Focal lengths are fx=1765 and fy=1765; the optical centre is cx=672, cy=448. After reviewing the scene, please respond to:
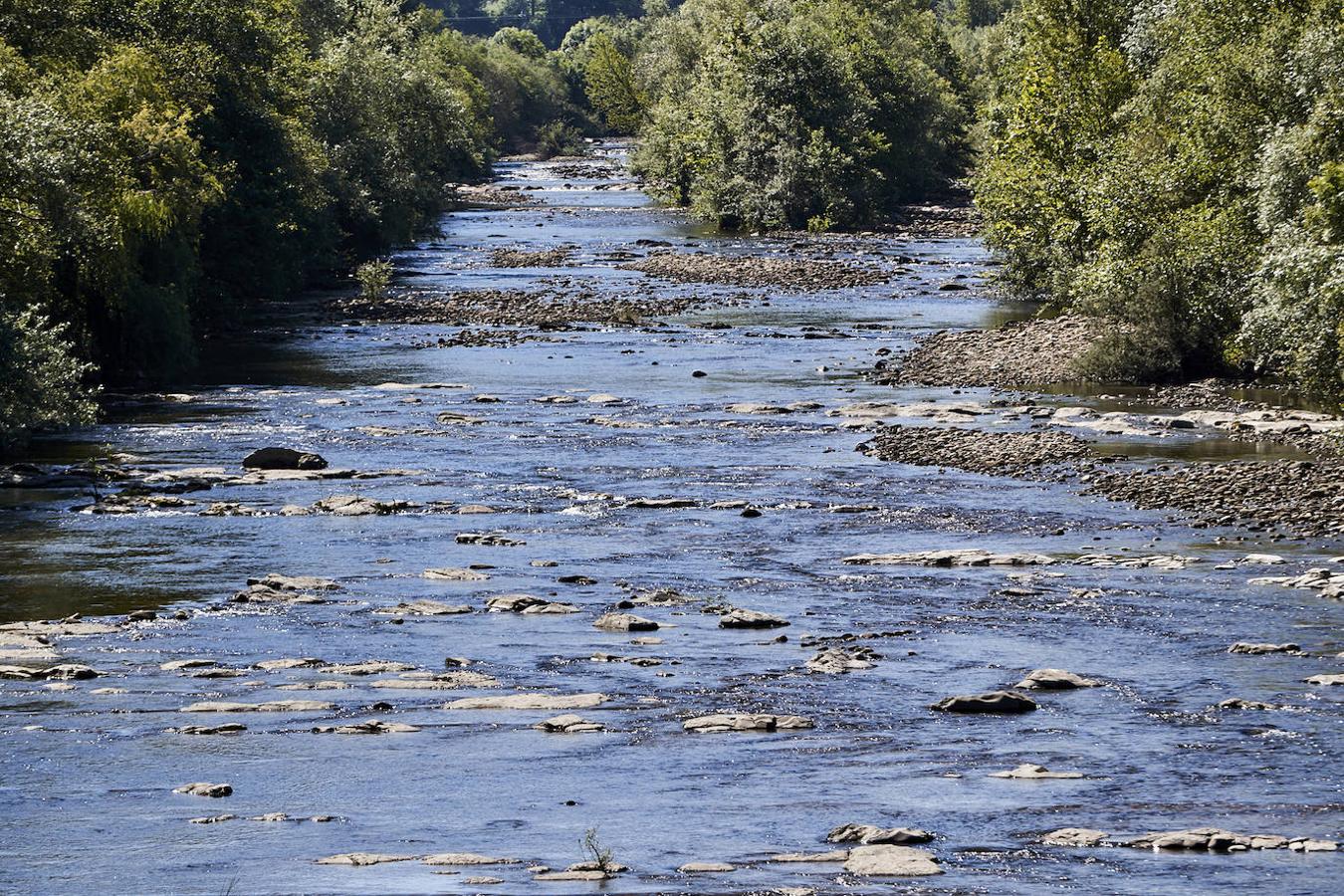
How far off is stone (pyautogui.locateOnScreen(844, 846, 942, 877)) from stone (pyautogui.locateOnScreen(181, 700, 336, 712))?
8210mm

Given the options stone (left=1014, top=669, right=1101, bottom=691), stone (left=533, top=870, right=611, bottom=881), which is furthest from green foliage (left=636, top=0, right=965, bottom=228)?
stone (left=533, top=870, right=611, bottom=881)

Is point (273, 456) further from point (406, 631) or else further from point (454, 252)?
point (454, 252)

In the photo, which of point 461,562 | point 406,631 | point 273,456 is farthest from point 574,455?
point 406,631

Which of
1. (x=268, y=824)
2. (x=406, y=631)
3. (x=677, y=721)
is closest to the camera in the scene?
(x=268, y=824)

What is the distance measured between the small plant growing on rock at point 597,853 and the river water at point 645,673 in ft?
0.66

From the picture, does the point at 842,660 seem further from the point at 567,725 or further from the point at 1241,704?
the point at 1241,704

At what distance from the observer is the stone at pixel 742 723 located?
21.5 meters

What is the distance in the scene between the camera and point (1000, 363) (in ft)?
176

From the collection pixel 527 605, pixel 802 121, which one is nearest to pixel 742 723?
pixel 527 605

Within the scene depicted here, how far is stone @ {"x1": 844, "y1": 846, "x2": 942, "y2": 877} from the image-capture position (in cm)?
1647

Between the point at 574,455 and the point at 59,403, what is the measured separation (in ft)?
38.9

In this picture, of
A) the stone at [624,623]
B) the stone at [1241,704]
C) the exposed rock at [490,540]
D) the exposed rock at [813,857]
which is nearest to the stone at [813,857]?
the exposed rock at [813,857]

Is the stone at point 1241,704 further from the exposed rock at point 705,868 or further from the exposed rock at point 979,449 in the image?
the exposed rock at point 979,449

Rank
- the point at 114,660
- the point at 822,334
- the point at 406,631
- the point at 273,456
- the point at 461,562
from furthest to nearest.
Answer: the point at 822,334, the point at 273,456, the point at 461,562, the point at 406,631, the point at 114,660
